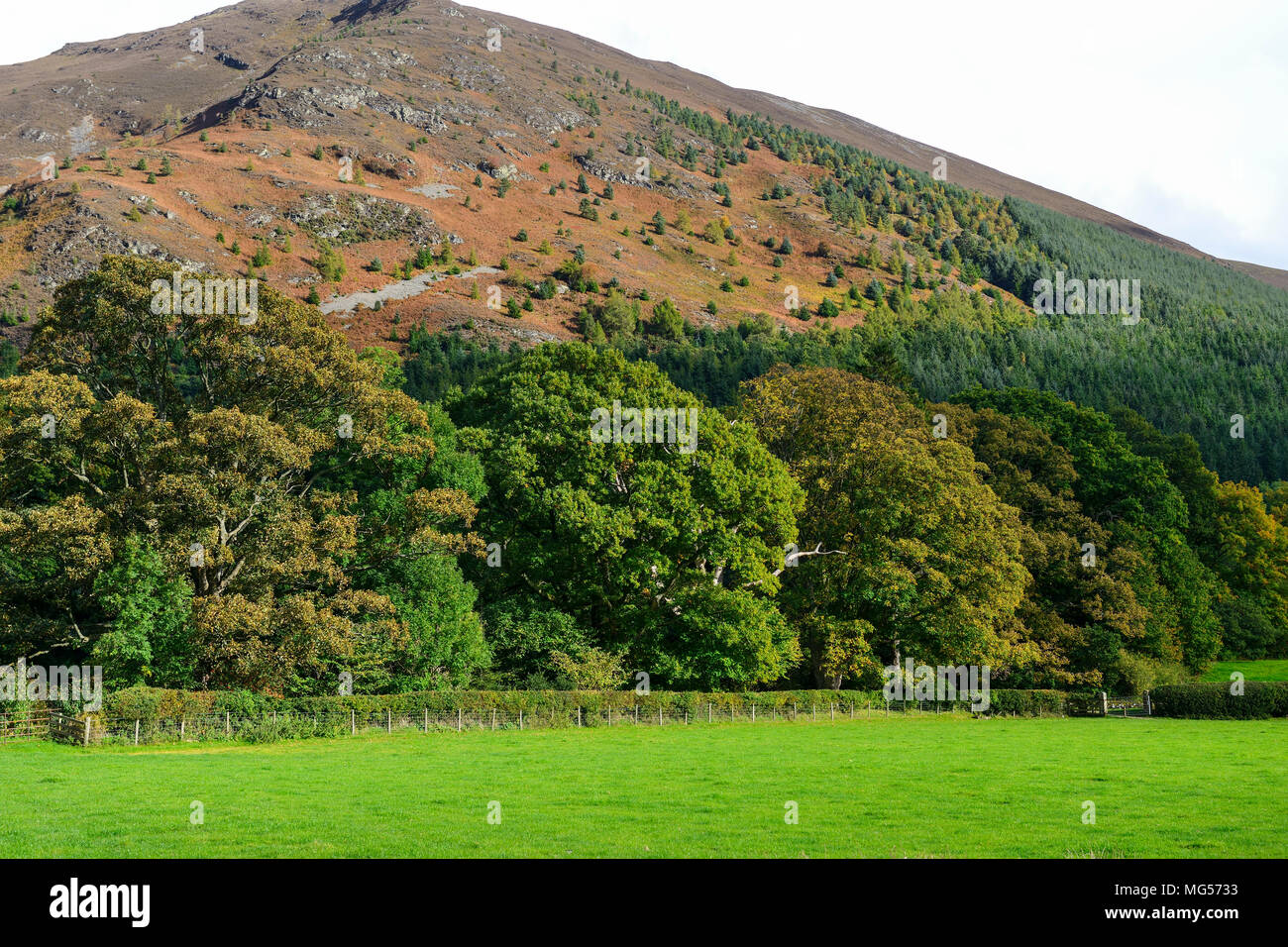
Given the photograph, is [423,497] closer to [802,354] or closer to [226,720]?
[226,720]

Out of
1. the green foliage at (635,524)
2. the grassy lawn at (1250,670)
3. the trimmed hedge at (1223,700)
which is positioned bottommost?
the grassy lawn at (1250,670)

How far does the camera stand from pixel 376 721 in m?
42.2

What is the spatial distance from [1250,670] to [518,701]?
2392 inches

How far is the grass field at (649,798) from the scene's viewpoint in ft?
52.2

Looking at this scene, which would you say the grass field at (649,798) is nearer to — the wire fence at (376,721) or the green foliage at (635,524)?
the wire fence at (376,721)

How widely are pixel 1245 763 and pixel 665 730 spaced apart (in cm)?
2185

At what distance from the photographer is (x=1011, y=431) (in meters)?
69.7

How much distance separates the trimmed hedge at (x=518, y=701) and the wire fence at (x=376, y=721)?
0.45 feet

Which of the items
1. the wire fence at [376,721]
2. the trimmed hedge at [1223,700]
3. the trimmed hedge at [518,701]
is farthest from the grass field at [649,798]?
the trimmed hedge at [1223,700]

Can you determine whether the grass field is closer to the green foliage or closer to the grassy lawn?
the green foliage

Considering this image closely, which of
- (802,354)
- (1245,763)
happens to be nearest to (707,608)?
(1245,763)

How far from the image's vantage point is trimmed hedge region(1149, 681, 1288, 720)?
2058 inches

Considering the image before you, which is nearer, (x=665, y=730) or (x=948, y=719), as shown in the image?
(x=665, y=730)

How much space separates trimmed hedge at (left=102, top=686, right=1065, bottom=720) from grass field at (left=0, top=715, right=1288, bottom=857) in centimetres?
288
